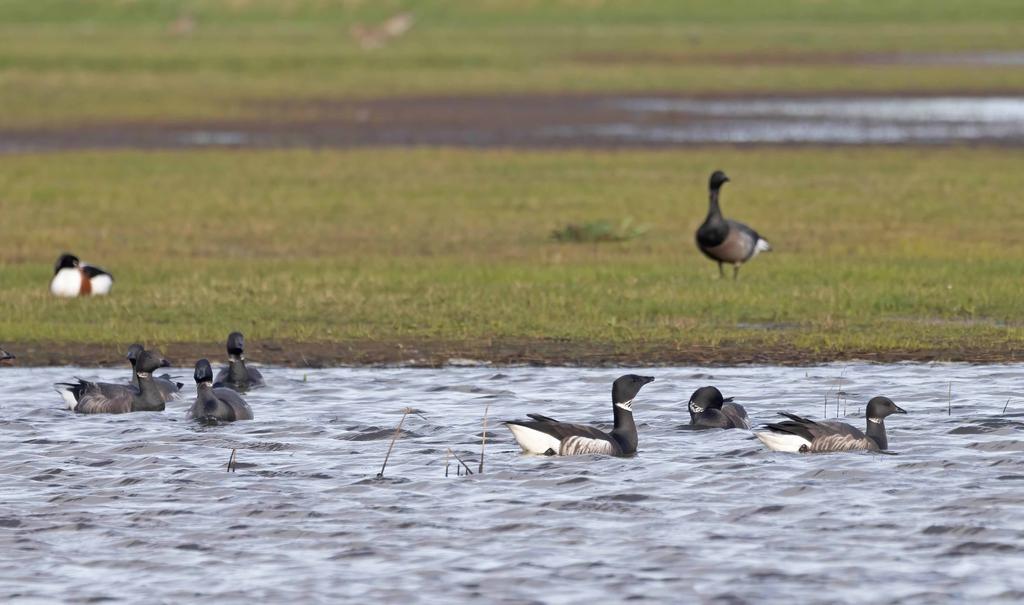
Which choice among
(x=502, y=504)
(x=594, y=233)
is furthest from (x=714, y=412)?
(x=594, y=233)

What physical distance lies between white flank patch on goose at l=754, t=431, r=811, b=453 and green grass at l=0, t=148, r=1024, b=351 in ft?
15.2

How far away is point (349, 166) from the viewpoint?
37.0 metres

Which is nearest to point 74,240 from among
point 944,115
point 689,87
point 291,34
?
point 944,115

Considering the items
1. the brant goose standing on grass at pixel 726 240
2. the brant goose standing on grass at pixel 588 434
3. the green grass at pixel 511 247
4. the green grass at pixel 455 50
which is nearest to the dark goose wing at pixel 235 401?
the brant goose standing on grass at pixel 588 434

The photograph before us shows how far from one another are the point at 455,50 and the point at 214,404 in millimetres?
71826

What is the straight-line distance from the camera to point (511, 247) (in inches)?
987

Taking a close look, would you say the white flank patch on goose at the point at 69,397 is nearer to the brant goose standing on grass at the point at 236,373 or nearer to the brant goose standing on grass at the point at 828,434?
the brant goose standing on grass at the point at 236,373

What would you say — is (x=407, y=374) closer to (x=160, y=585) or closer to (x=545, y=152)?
(x=160, y=585)

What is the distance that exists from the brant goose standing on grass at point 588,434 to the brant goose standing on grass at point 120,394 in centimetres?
353

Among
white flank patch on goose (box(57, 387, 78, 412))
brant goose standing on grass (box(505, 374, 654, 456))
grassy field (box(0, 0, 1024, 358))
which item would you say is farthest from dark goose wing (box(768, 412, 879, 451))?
white flank patch on goose (box(57, 387, 78, 412))

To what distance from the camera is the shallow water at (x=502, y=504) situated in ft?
33.1

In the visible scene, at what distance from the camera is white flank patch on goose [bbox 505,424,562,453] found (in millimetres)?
12789

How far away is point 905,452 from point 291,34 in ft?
320

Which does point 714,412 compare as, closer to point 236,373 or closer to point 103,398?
point 236,373
